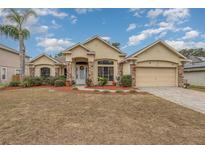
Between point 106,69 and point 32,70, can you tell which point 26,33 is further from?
point 106,69

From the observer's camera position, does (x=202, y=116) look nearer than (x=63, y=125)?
No

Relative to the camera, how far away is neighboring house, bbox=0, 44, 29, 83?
2447cm

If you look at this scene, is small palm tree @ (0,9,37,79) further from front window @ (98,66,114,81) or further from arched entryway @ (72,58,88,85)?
front window @ (98,66,114,81)

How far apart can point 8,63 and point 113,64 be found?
16.3 m

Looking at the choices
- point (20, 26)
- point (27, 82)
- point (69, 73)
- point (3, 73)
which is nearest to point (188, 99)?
point (69, 73)

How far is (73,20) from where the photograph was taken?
20375 mm

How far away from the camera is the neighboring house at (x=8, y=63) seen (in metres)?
24.5

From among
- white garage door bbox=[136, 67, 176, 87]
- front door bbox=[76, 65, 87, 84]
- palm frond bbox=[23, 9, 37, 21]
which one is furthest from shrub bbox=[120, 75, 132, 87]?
palm frond bbox=[23, 9, 37, 21]

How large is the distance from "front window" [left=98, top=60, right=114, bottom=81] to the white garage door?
4.02 meters

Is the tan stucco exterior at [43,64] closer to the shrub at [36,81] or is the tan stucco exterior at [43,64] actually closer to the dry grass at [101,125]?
the shrub at [36,81]

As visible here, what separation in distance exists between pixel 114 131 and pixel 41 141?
2.18 metres

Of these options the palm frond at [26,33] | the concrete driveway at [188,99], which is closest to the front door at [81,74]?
the palm frond at [26,33]
